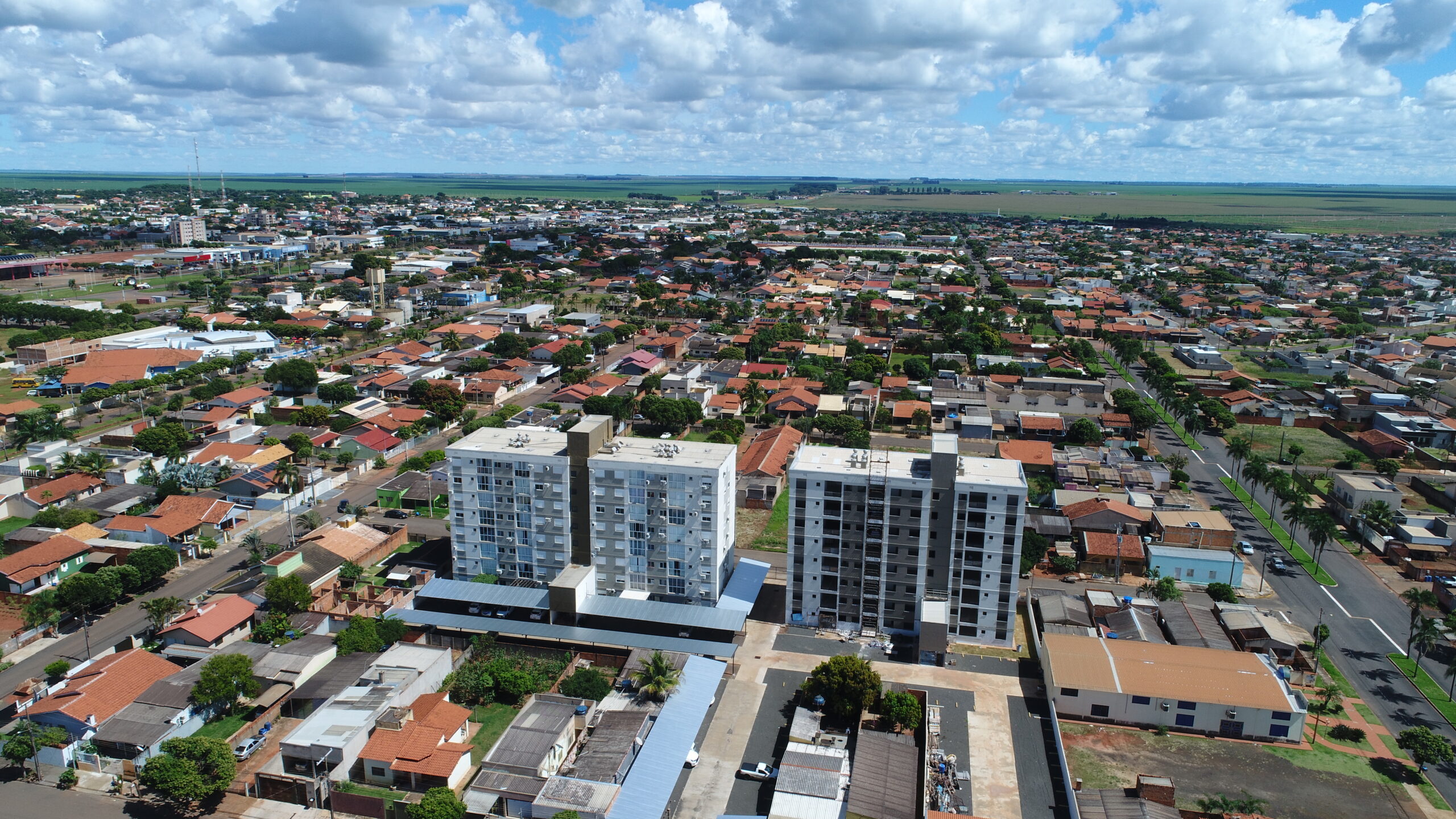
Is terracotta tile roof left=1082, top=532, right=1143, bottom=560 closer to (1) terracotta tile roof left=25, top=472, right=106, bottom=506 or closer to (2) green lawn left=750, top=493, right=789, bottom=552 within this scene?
(2) green lawn left=750, top=493, right=789, bottom=552

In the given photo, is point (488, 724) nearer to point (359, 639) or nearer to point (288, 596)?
point (359, 639)

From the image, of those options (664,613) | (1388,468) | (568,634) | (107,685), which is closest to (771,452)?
(664,613)

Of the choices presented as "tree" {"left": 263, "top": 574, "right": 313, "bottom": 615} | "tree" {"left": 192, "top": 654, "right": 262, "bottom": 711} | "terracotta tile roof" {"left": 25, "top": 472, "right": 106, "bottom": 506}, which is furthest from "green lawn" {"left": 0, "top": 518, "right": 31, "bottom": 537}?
"tree" {"left": 192, "top": 654, "right": 262, "bottom": 711}

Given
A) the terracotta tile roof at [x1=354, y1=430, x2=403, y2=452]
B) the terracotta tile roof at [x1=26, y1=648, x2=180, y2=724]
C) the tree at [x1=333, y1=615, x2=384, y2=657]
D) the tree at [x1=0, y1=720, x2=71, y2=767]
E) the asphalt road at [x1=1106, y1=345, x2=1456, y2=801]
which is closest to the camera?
the tree at [x1=0, y1=720, x2=71, y2=767]

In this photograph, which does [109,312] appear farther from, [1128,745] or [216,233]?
[1128,745]

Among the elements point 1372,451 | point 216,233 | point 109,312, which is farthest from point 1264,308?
point 216,233

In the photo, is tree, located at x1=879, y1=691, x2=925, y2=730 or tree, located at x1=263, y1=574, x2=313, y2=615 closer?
tree, located at x1=879, y1=691, x2=925, y2=730
